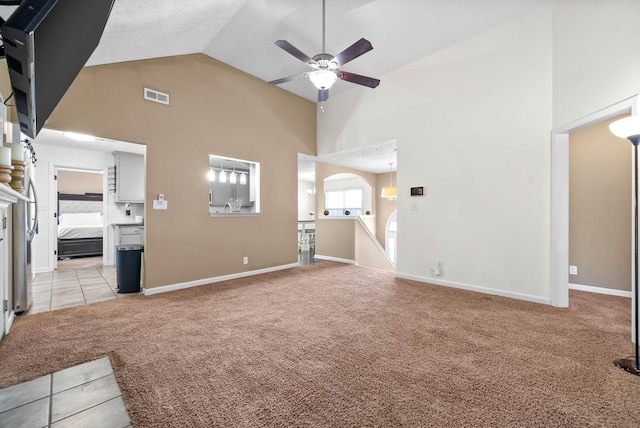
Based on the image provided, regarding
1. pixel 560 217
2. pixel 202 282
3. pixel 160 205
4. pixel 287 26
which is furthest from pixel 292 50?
pixel 560 217

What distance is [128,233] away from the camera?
19.6 feet

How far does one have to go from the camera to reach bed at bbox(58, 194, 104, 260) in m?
6.43

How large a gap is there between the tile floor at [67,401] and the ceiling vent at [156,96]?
3.22m

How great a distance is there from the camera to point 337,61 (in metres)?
2.88

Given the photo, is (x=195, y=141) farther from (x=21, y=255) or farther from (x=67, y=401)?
(x=67, y=401)

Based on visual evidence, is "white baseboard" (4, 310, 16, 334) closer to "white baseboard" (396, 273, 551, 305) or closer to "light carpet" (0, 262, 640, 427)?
"light carpet" (0, 262, 640, 427)

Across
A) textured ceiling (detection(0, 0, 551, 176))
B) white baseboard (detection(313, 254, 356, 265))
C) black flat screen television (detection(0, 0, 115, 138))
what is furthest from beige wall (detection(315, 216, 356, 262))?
black flat screen television (detection(0, 0, 115, 138))

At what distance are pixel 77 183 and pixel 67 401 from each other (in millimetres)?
8987

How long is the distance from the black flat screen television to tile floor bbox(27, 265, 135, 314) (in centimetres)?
277

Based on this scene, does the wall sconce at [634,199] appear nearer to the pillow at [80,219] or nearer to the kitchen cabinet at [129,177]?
the kitchen cabinet at [129,177]

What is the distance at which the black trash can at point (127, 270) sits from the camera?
146 inches

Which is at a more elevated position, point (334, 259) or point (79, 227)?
point (79, 227)

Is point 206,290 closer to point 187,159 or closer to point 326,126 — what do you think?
point 187,159

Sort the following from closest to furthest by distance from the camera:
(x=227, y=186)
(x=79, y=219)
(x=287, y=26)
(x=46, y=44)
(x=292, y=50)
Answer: (x=46, y=44)
(x=292, y=50)
(x=287, y=26)
(x=227, y=186)
(x=79, y=219)
